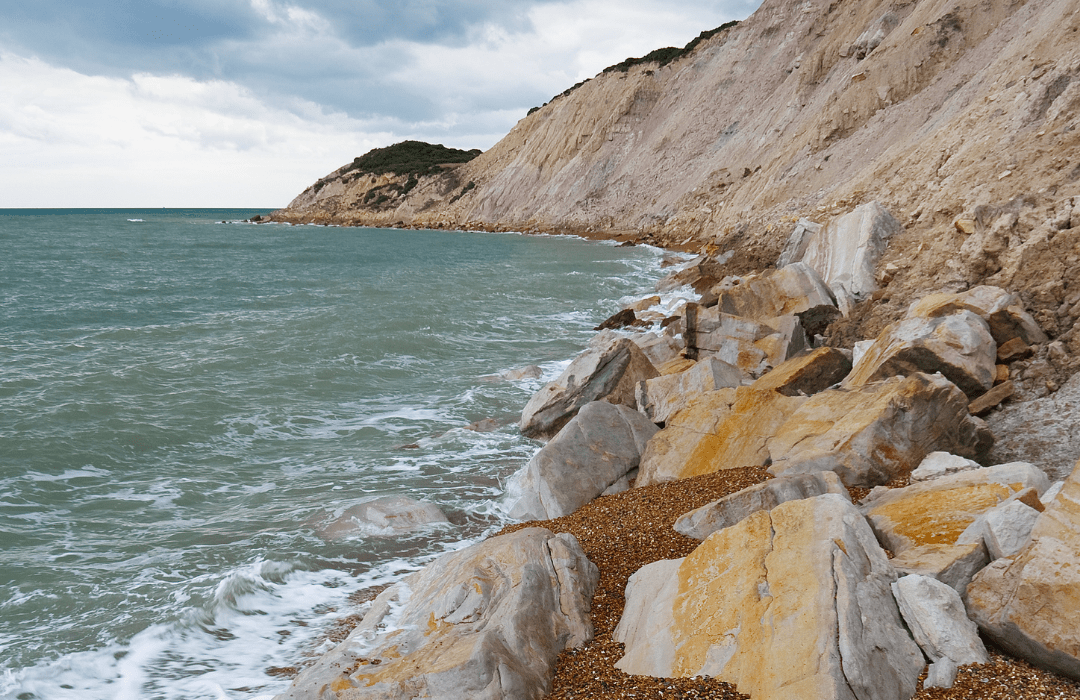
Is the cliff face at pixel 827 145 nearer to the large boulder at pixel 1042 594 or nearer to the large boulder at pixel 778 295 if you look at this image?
the large boulder at pixel 778 295

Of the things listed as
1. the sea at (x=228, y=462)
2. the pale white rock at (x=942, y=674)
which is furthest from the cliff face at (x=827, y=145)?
the sea at (x=228, y=462)

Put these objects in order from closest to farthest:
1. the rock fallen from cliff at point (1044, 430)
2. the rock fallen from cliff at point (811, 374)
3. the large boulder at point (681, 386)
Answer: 1. the rock fallen from cliff at point (1044, 430)
2. the rock fallen from cliff at point (811, 374)
3. the large boulder at point (681, 386)

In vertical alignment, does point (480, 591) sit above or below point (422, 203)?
below

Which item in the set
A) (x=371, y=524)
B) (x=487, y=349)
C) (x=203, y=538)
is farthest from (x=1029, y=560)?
(x=487, y=349)

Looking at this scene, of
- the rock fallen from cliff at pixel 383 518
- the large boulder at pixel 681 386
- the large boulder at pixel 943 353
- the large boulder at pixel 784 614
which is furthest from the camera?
the large boulder at pixel 681 386

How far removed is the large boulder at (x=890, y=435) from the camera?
6344 millimetres

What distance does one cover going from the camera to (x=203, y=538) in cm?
745

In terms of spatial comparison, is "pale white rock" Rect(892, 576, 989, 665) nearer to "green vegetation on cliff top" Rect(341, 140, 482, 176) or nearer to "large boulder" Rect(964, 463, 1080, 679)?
"large boulder" Rect(964, 463, 1080, 679)

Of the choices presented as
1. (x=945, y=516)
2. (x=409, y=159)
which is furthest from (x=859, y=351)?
(x=409, y=159)

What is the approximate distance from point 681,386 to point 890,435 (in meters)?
3.66

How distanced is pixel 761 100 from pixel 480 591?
52734 mm

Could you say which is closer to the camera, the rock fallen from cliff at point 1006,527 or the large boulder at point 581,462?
the rock fallen from cliff at point 1006,527

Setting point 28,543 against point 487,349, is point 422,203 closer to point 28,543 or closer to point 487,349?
point 487,349

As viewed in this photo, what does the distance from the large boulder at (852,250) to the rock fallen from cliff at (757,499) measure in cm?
830
